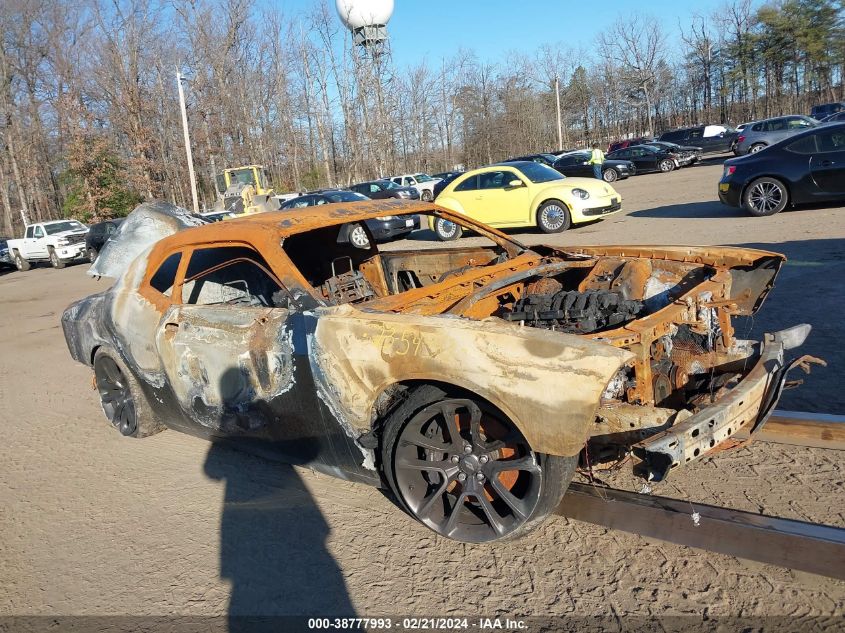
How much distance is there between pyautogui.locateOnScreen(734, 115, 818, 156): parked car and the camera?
2403 cm

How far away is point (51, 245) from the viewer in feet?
74.4

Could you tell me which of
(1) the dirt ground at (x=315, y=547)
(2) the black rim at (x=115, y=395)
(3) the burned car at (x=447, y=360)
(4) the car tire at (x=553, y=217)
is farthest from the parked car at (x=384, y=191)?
(1) the dirt ground at (x=315, y=547)

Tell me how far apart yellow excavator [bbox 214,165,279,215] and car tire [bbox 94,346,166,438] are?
64.3 feet

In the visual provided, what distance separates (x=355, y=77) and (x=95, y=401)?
4171cm

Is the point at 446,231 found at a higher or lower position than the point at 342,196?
lower

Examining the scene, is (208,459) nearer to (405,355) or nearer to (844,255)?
(405,355)

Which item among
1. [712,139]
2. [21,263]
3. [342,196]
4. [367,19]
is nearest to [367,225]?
[342,196]

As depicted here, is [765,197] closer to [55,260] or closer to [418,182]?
[418,182]

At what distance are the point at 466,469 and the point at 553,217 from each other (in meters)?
11.2

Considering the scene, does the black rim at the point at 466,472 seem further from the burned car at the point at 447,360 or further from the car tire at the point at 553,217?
the car tire at the point at 553,217

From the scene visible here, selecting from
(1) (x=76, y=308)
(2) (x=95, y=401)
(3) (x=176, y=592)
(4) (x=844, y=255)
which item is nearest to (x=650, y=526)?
(3) (x=176, y=592)

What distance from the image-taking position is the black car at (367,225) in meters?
4.93

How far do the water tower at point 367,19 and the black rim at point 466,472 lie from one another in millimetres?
40866

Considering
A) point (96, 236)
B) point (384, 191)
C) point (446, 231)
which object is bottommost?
point (446, 231)
